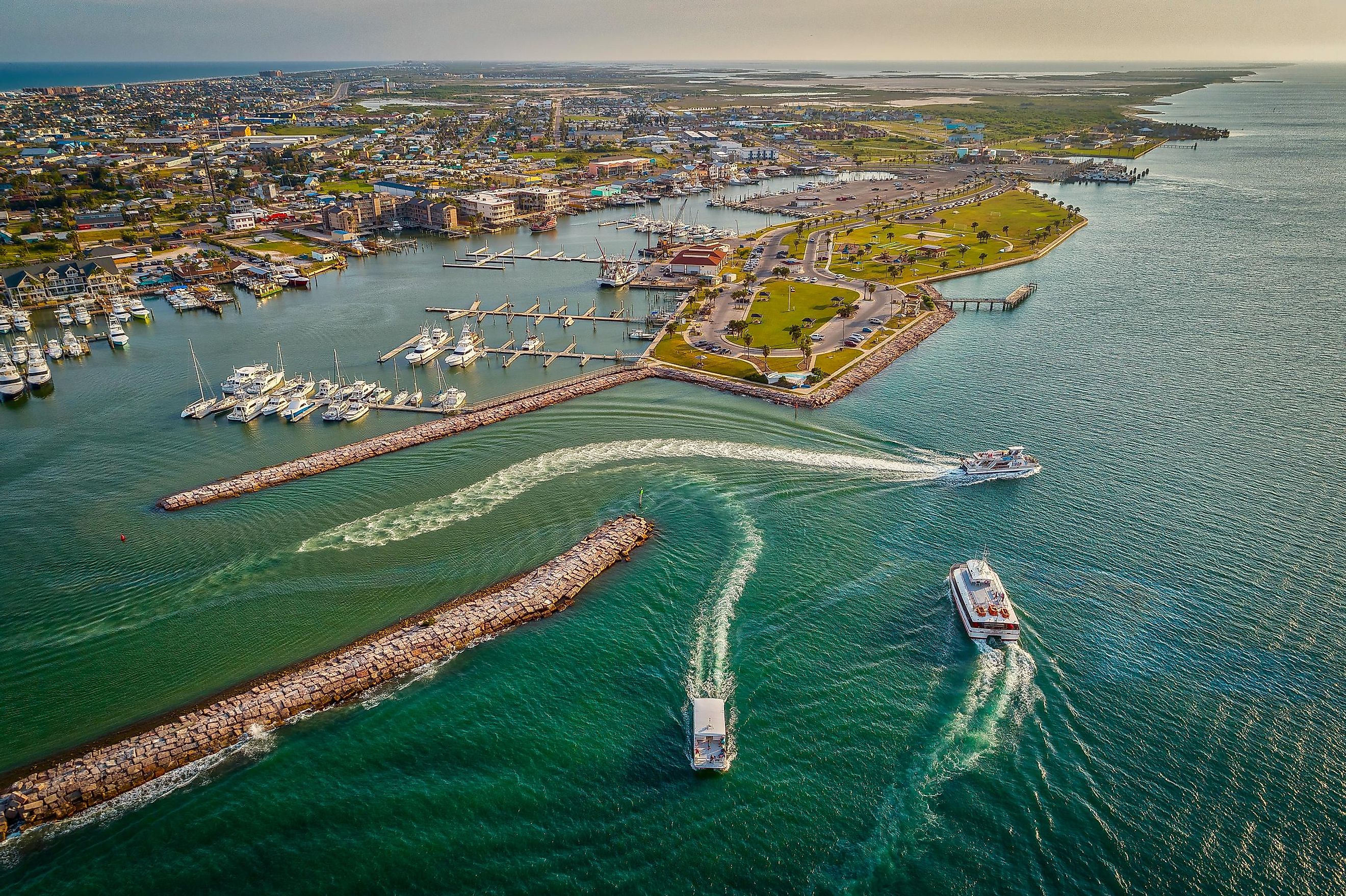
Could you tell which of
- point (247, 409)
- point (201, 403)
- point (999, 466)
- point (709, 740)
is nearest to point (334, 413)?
point (247, 409)

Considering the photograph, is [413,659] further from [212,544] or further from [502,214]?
[502,214]

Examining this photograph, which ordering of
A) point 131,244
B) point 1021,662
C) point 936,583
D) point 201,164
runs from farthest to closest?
1. point 201,164
2. point 131,244
3. point 936,583
4. point 1021,662

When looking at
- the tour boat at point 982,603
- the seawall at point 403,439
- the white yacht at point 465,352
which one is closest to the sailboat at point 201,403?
the seawall at point 403,439

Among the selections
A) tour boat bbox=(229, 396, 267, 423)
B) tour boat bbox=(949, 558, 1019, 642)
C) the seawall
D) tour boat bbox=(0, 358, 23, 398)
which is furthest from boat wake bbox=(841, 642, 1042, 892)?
tour boat bbox=(0, 358, 23, 398)

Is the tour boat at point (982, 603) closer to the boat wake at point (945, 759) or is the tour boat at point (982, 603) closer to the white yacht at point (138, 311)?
the boat wake at point (945, 759)

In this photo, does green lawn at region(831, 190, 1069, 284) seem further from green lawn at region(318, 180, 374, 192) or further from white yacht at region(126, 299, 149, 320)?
green lawn at region(318, 180, 374, 192)

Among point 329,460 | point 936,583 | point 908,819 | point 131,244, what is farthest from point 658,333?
point 131,244
